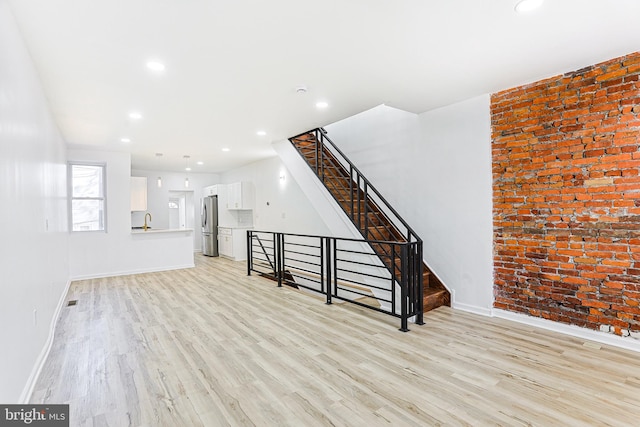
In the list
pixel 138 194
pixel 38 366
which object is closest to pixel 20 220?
pixel 38 366

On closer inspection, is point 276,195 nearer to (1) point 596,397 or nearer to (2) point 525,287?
(2) point 525,287

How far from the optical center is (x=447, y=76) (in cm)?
312

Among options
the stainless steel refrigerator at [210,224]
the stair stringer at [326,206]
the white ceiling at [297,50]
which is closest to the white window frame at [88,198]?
the white ceiling at [297,50]

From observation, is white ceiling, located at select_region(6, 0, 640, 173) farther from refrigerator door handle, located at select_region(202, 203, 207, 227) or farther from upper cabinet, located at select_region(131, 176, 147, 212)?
refrigerator door handle, located at select_region(202, 203, 207, 227)

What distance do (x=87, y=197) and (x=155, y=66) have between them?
15.7 feet

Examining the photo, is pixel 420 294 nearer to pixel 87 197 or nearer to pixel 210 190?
pixel 87 197

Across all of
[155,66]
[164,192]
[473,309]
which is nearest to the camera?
[155,66]

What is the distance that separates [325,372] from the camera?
2.45m

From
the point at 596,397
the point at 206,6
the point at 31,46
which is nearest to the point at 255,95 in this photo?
the point at 206,6

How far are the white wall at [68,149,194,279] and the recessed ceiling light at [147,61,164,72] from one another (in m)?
4.44

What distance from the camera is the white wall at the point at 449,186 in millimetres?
3758

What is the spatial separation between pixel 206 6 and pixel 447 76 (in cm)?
231

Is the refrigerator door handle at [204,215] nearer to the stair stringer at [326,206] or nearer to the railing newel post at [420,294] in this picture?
the stair stringer at [326,206]

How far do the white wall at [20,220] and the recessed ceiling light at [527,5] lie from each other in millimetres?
3158
